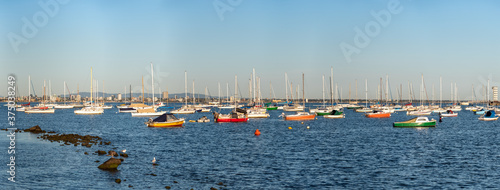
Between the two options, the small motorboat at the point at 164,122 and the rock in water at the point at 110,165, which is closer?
the rock in water at the point at 110,165

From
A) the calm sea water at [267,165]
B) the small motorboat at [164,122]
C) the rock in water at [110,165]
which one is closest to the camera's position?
the calm sea water at [267,165]

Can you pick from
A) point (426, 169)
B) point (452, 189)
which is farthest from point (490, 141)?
point (452, 189)

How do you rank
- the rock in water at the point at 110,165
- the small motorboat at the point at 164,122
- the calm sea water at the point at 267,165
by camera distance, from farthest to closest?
the small motorboat at the point at 164,122
the rock in water at the point at 110,165
the calm sea water at the point at 267,165

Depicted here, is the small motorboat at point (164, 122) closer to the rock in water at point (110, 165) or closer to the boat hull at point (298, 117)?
the boat hull at point (298, 117)

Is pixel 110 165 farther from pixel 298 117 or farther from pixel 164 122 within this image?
pixel 298 117

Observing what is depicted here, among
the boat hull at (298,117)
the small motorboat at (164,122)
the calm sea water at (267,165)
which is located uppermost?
the small motorboat at (164,122)

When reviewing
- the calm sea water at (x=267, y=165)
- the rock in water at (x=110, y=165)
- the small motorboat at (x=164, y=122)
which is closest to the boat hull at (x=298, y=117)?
the small motorboat at (x=164, y=122)

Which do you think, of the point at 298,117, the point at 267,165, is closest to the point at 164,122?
the point at 298,117

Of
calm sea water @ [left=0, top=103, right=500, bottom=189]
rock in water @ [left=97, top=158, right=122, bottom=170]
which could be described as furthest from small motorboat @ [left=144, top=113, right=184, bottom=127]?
rock in water @ [left=97, top=158, right=122, bottom=170]

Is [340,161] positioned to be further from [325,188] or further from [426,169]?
[325,188]

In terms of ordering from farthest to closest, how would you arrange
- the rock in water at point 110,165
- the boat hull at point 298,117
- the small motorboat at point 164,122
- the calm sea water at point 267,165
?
the boat hull at point 298,117 < the small motorboat at point 164,122 < the rock in water at point 110,165 < the calm sea water at point 267,165

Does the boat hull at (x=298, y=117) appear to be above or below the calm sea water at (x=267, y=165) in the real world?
above

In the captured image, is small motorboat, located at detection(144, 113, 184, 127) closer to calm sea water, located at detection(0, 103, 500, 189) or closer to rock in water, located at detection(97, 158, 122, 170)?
calm sea water, located at detection(0, 103, 500, 189)

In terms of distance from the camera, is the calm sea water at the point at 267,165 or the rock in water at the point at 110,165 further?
the rock in water at the point at 110,165
